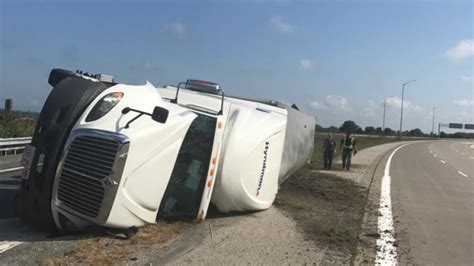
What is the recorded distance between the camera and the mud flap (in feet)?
20.3

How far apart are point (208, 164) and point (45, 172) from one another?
2242 mm

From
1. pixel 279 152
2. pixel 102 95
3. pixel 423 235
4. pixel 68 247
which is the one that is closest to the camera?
pixel 68 247

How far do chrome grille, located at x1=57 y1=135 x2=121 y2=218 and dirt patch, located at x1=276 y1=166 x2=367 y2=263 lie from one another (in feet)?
9.10

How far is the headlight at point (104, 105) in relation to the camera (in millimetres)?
6262

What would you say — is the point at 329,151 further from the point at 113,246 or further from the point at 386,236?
the point at 113,246

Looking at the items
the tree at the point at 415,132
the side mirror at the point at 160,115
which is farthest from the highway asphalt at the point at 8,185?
the tree at the point at 415,132

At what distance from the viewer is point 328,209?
9.98m

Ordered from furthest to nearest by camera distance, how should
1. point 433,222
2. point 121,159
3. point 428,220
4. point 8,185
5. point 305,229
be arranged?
point 8,185
point 428,220
point 433,222
point 305,229
point 121,159

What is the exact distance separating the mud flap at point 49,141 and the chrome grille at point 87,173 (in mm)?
175

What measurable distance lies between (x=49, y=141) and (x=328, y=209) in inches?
222

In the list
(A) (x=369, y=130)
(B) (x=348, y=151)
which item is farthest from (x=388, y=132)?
(B) (x=348, y=151)

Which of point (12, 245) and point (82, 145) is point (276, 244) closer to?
point (82, 145)

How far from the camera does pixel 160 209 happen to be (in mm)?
7180

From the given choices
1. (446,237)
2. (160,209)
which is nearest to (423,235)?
(446,237)
